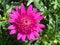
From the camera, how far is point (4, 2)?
1630mm

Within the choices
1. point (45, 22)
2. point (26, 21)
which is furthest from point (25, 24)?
point (45, 22)

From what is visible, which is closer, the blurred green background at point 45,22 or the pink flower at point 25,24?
the pink flower at point 25,24

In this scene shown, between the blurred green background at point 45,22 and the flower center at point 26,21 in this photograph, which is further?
the blurred green background at point 45,22

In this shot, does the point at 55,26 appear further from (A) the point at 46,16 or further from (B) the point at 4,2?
(B) the point at 4,2

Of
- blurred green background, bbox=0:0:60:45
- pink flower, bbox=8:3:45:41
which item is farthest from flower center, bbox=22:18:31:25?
blurred green background, bbox=0:0:60:45

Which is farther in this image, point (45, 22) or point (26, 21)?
point (45, 22)

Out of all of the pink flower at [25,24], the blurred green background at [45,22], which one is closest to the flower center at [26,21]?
the pink flower at [25,24]

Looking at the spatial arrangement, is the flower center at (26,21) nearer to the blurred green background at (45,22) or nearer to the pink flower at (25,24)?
the pink flower at (25,24)

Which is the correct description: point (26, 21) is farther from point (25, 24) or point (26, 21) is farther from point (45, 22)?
point (45, 22)

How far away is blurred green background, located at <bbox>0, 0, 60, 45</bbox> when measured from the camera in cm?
156

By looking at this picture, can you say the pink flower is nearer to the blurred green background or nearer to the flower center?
the flower center

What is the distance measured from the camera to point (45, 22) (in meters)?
1.71

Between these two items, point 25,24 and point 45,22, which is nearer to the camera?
point 25,24

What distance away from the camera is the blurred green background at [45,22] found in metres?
1.56
